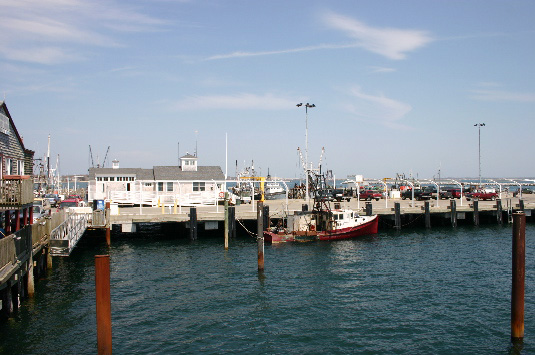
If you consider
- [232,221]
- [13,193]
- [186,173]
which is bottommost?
[232,221]

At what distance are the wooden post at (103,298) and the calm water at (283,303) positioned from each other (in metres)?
4.63

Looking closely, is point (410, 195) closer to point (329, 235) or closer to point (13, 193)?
point (329, 235)

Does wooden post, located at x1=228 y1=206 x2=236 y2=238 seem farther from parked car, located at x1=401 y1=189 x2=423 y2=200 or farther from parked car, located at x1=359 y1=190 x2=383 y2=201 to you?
parked car, located at x1=401 y1=189 x2=423 y2=200

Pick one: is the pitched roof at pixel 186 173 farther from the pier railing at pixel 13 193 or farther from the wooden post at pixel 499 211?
the pier railing at pixel 13 193

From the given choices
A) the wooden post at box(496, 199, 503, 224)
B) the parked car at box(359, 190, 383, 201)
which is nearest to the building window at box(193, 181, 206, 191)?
the parked car at box(359, 190, 383, 201)

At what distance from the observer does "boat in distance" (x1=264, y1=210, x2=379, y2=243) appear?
4166 centimetres

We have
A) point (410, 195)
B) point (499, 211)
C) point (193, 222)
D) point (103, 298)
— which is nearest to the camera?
point (103, 298)

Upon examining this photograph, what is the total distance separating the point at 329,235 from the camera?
43031 mm

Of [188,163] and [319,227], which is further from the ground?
[188,163]

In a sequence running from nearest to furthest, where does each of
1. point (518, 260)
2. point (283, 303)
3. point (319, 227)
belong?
point (518, 260)
point (283, 303)
point (319, 227)

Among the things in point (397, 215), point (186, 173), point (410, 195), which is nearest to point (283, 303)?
point (397, 215)

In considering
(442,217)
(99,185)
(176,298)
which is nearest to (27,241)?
(176,298)

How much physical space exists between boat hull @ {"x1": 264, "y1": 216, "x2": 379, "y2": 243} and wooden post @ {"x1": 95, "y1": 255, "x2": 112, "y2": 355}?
27654 mm

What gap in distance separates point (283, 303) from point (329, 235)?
63.1ft
